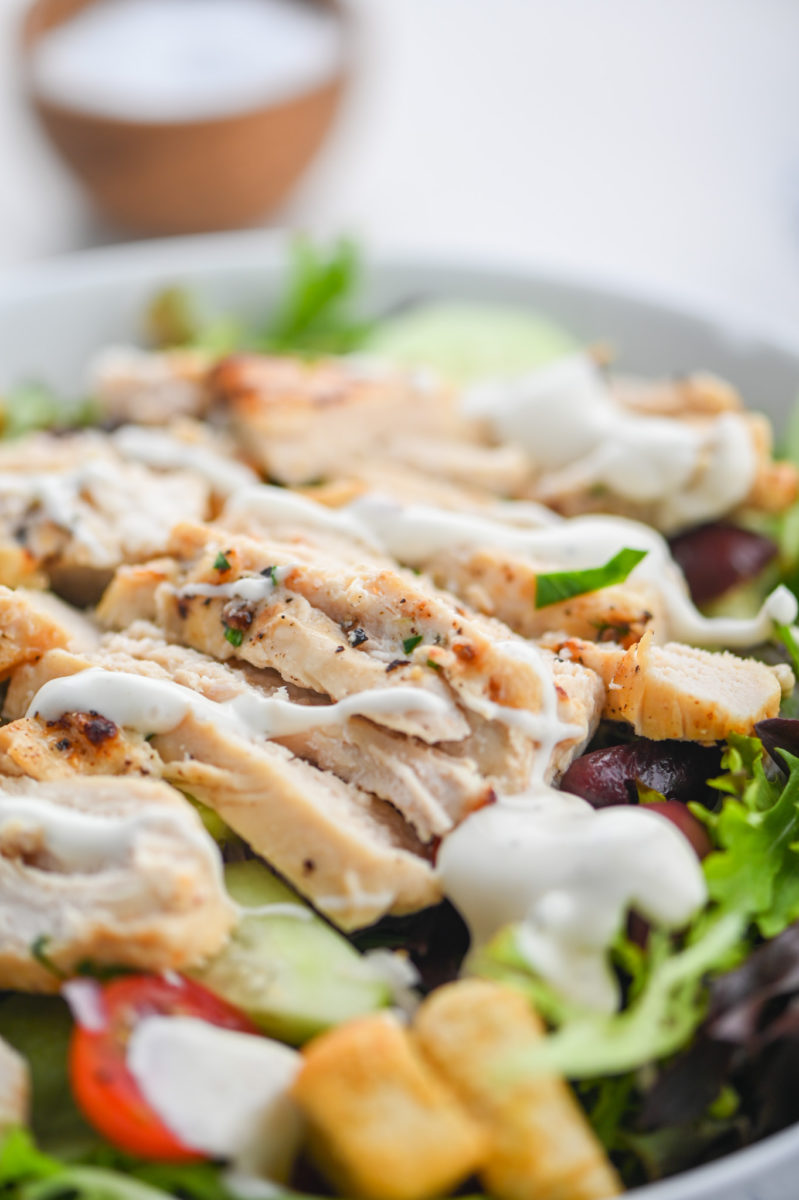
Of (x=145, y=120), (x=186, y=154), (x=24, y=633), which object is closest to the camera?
(x=24, y=633)

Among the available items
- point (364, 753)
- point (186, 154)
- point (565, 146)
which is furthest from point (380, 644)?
→ point (565, 146)

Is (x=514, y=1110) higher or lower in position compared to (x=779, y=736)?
lower

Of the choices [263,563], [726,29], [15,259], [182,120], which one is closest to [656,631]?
[263,563]

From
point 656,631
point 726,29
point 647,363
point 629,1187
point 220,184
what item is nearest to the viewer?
point 629,1187

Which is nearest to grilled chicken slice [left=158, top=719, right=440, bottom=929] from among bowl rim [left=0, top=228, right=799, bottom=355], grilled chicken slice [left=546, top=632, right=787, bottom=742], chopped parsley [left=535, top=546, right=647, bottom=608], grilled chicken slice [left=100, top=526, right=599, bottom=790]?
grilled chicken slice [left=100, top=526, right=599, bottom=790]

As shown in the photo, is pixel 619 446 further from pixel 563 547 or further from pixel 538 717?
pixel 538 717

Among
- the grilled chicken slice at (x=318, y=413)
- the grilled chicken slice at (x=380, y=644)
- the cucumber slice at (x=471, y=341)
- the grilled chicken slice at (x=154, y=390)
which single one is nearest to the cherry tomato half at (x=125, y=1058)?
the grilled chicken slice at (x=380, y=644)

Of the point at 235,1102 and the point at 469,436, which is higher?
the point at 469,436

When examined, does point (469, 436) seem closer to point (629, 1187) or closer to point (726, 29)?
point (629, 1187)
